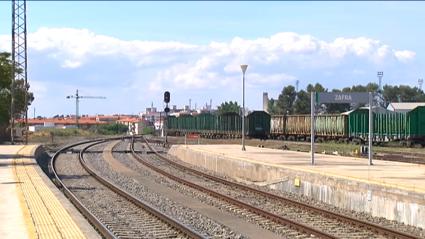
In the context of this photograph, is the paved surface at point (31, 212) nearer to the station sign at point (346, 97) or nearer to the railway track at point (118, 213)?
the railway track at point (118, 213)

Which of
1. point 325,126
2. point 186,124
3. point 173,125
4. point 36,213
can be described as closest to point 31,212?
point 36,213

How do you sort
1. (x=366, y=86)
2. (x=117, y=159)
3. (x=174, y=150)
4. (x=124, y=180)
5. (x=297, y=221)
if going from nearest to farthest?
(x=297, y=221), (x=124, y=180), (x=117, y=159), (x=174, y=150), (x=366, y=86)

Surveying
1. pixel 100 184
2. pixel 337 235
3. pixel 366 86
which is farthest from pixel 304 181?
pixel 366 86

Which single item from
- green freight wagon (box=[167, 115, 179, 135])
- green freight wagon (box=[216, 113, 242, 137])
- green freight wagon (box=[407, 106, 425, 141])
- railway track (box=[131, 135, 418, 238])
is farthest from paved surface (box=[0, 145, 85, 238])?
green freight wagon (box=[167, 115, 179, 135])

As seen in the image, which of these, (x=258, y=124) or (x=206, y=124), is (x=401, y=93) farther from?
(x=258, y=124)

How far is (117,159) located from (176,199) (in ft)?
60.2

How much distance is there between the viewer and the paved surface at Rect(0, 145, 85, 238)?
995 centimetres

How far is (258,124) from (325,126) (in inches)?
409

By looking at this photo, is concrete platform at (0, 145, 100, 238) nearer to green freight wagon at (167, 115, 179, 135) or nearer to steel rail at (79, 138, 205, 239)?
steel rail at (79, 138, 205, 239)

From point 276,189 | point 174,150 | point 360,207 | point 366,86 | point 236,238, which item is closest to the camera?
point 236,238

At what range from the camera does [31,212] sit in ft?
39.9

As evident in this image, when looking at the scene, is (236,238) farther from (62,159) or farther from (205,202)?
(62,159)

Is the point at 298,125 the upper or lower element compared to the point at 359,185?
upper

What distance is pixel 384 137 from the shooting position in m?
44.0
